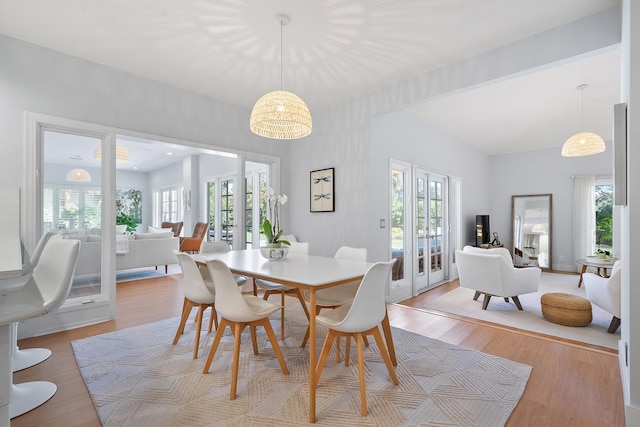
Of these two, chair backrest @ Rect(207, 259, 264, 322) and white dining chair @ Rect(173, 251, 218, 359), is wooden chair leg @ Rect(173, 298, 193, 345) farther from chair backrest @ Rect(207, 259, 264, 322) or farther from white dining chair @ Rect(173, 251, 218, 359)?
chair backrest @ Rect(207, 259, 264, 322)

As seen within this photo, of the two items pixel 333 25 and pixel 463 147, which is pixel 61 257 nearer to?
pixel 333 25

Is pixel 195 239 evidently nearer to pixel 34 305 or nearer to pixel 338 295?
pixel 338 295

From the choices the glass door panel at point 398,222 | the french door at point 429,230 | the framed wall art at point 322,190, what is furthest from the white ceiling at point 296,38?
the french door at point 429,230

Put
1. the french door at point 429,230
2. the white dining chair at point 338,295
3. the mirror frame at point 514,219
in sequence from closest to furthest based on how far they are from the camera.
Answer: the white dining chair at point 338,295, the french door at point 429,230, the mirror frame at point 514,219

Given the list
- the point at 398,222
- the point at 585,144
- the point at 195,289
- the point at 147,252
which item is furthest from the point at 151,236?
the point at 585,144

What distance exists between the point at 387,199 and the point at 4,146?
401 cm

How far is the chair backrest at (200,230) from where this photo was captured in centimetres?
707

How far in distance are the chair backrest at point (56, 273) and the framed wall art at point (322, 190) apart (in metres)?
3.07

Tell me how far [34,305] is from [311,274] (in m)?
1.49

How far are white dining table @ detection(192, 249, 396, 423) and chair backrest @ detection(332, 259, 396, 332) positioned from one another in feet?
0.58

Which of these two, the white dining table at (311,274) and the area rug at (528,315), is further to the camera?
the area rug at (528,315)

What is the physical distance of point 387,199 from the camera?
4.16 metres

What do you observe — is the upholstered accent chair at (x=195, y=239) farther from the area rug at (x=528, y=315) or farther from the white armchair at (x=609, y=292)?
the white armchair at (x=609, y=292)

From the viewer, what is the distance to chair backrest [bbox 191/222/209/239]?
278 inches
